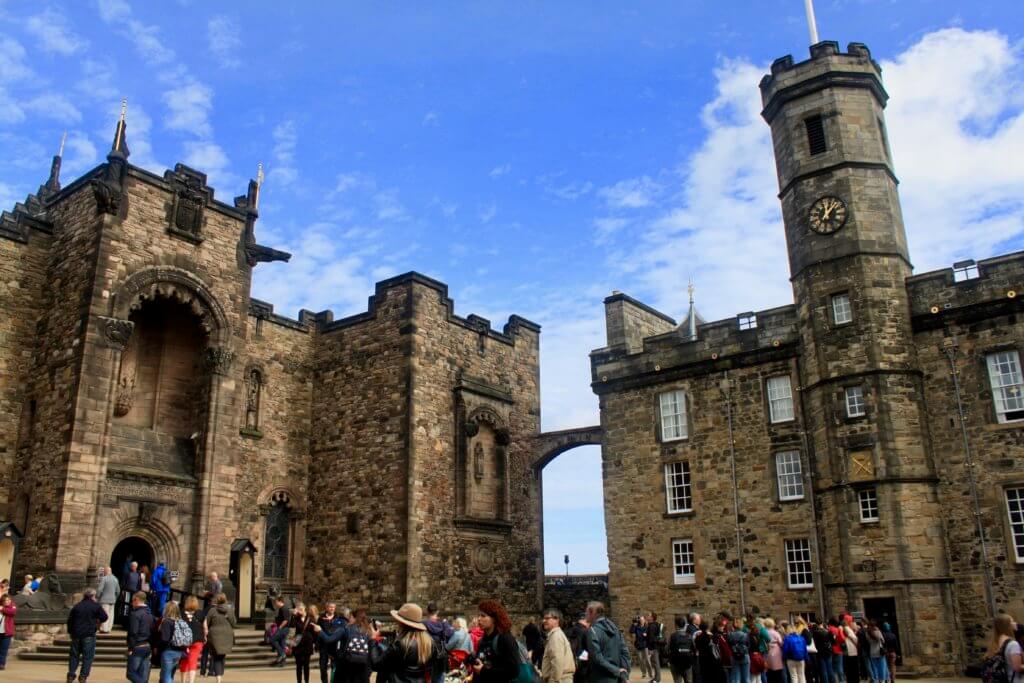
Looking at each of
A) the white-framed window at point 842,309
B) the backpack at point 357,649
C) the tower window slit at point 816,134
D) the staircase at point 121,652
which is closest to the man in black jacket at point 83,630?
the staircase at point 121,652

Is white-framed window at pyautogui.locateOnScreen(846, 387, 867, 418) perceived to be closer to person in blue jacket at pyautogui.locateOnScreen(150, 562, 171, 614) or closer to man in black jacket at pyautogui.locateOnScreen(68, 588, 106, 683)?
person in blue jacket at pyautogui.locateOnScreen(150, 562, 171, 614)

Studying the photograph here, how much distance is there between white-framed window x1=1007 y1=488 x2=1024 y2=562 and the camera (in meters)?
19.2

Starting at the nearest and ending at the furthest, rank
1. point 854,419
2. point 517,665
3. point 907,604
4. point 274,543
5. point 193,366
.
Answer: point 517,665
point 907,604
point 854,419
point 193,366
point 274,543

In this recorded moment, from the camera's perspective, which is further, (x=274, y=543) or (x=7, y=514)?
(x=274, y=543)

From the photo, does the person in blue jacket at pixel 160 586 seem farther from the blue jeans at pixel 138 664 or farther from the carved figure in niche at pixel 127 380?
the blue jeans at pixel 138 664

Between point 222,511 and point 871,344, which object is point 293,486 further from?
point 871,344

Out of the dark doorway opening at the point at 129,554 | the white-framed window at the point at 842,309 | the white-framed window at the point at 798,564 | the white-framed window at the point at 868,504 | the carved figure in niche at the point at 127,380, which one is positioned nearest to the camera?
the white-framed window at the point at 868,504

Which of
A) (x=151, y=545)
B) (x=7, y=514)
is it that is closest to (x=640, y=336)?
(x=151, y=545)

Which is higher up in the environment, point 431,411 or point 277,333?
point 277,333

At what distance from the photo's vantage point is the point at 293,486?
25984mm

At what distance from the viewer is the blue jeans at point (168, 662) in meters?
11.3

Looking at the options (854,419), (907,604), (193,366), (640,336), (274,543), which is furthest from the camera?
(640,336)

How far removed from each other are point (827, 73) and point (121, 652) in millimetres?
22090

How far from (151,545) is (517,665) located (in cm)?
1641
